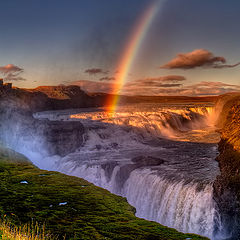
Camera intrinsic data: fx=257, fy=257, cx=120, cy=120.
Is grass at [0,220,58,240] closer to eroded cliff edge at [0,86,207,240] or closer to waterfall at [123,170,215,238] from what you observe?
eroded cliff edge at [0,86,207,240]

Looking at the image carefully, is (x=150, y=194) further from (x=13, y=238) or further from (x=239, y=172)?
(x=13, y=238)

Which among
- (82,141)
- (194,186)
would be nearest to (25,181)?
(194,186)

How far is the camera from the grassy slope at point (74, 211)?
8.06 meters

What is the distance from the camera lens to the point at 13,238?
19.7ft

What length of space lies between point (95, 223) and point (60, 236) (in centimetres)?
153

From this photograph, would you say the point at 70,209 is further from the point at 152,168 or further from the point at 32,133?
the point at 32,133

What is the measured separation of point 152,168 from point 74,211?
16.5 metres

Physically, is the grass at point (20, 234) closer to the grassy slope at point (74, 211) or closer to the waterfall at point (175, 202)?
the grassy slope at point (74, 211)

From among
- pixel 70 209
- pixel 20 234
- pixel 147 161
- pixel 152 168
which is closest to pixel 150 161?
pixel 147 161

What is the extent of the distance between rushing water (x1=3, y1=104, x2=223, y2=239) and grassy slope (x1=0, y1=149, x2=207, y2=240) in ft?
23.5

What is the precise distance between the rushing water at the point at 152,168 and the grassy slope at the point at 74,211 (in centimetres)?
717

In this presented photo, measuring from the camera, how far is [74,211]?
9805mm

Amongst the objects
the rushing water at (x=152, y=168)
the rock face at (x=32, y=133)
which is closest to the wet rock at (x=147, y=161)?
the rushing water at (x=152, y=168)

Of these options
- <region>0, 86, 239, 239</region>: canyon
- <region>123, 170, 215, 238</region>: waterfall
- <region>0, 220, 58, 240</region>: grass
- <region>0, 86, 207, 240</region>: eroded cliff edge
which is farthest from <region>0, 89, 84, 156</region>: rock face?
<region>0, 220, 58, 240</region>: grass
